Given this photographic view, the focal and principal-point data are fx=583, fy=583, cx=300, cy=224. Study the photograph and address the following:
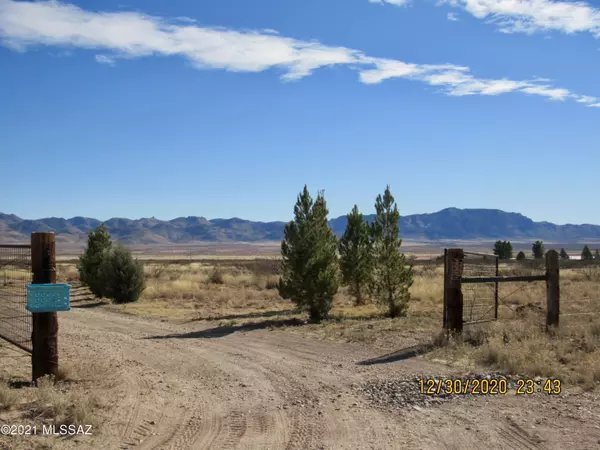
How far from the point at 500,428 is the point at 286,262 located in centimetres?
1336

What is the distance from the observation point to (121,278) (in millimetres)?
27672

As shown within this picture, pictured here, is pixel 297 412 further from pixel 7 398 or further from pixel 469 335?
pixel 469 335

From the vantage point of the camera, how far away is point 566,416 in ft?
24.8

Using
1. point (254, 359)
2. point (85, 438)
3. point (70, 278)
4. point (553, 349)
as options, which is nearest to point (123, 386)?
point (85, 438)

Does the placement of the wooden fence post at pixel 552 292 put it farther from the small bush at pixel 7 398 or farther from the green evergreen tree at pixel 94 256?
the green evergreen tree at pixel 94 256

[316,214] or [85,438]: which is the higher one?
[316,214]

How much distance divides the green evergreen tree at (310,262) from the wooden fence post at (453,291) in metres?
6.54

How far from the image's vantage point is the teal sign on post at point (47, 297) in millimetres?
8844

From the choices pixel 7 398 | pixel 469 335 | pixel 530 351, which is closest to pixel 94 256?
pixel 469 335

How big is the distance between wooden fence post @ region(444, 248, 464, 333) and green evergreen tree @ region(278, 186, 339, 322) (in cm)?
654

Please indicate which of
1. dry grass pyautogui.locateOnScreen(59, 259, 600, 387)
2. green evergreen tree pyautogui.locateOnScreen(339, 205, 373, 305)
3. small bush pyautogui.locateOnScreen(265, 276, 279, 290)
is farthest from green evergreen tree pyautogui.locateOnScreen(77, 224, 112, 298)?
green evergreen tree pyautogui.locateOnScreen(339, 205, 373, 305)

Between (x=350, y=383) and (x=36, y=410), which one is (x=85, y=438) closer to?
(x=36, y=410)

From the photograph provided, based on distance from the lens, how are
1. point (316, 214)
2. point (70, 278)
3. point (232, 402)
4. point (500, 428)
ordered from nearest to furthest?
point (500, 428) < point (232, 402) < point (316, 214) < point (70, 278)

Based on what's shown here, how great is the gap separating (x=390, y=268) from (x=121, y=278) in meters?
13.8
